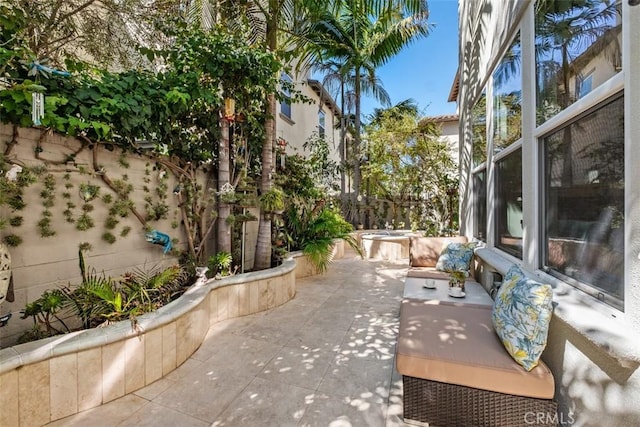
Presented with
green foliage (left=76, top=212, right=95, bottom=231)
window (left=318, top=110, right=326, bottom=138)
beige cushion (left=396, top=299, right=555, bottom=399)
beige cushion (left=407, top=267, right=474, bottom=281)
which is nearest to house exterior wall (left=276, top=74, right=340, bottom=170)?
window (left=318, top=110, right=326, bottom=138)

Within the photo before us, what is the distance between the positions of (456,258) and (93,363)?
482 centimetres

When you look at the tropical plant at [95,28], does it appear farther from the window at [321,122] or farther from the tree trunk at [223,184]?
the window at [321,122]

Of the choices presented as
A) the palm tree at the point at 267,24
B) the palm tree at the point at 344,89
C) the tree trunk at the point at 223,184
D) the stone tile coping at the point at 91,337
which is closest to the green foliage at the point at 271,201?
the palm tree at the point at 267,24

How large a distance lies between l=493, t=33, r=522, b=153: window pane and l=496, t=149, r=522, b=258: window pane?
27cm

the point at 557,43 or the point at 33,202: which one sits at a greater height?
the point at 557,43

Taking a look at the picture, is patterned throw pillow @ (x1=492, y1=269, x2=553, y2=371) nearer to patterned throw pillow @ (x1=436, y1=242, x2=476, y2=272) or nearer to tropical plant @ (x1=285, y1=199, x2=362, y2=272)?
patterned throw pillow @ (x1=436, y1=242, x2=476, y2=272)

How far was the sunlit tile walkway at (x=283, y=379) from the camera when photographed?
2133 mm

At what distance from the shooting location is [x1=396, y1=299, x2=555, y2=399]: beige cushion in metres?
1.86

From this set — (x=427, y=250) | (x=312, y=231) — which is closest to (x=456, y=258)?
(x=427, y=250)

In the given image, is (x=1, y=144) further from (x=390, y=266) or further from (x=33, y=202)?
(x=390, y=266)

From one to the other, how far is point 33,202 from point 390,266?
6.62 m

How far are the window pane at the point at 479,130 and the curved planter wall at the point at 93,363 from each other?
514cm

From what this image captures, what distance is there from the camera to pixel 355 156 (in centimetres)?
1022

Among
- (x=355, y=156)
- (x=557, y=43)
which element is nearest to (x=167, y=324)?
(x=557, y=43)
